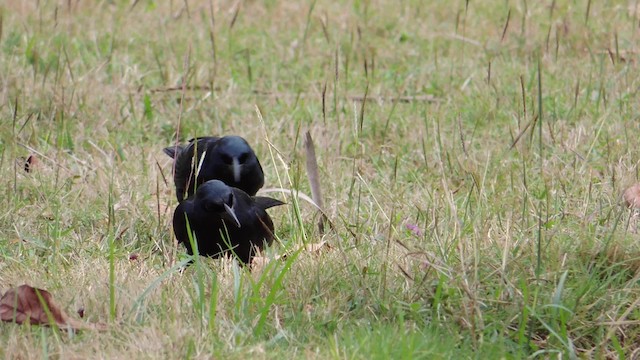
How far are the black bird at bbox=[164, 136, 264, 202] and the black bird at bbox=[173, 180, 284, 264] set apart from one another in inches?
22.5

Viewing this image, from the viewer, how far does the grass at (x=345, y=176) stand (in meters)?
3.45

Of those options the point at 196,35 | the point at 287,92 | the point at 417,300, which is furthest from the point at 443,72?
the point at 417,300

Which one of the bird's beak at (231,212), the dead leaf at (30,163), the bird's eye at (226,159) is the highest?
the bird's beak at (231,212)

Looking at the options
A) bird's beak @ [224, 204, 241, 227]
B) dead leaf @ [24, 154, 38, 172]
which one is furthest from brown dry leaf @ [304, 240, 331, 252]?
dead leaf @ [24, 154, 38, 172]

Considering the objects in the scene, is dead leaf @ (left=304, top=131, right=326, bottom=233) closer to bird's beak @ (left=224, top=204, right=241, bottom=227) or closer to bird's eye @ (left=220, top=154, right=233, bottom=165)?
bird's beak @ (left=224, top=204, right=241, bottom=227)

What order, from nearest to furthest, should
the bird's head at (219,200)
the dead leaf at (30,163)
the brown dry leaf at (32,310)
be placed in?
the brown dry leaf at (32,310) < the bird's head at (219,200) < the dead leaf at (30,163)

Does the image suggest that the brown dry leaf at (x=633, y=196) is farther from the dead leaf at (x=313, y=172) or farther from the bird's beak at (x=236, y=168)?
the bird's beak at (x=236, y=168)

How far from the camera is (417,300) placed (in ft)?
11.9

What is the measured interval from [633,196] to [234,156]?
180 centimetres

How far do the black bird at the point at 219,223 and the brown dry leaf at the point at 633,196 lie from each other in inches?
61.4

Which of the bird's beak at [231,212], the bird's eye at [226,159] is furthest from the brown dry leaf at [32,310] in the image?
the bird's eye at [226,159]

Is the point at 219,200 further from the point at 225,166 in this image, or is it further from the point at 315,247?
the point at 225,166

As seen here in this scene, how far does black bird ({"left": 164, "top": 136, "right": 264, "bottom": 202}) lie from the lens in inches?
193

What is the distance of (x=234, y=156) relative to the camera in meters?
4.90
